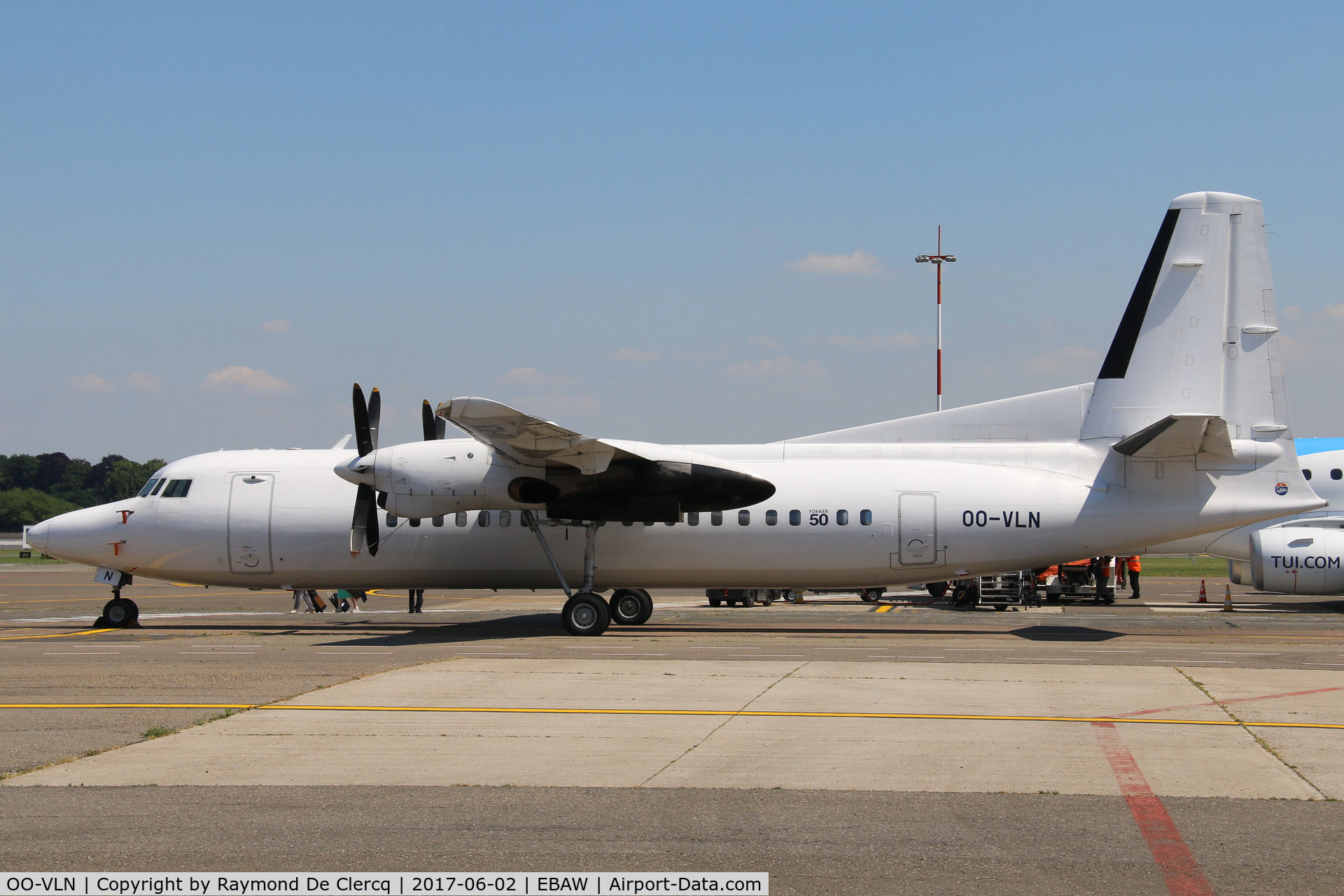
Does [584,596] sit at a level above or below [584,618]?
above

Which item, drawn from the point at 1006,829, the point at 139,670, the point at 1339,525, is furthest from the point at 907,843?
the point at 1339,525

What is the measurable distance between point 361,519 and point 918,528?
431 inches

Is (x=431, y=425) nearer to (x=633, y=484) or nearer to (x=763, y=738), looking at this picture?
(x=633, y=484)

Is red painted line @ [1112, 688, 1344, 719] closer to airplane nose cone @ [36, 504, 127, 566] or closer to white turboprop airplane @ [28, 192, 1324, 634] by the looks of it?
white turboprop airplane @ [28, 192, 1324, 634]

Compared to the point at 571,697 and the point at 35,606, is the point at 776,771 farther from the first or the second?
the point at 35,606

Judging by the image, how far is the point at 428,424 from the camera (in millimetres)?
22297

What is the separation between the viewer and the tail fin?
66.1ft

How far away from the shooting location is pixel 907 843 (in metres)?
6.74

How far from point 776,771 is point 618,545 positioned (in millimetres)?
13017

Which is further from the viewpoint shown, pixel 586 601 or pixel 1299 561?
pixel 1299 561

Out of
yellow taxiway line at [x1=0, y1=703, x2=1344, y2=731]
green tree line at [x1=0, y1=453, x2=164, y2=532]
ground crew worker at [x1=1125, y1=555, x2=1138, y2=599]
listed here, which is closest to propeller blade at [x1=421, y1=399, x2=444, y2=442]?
yellow taxiway line at [x1=0, y1=703, x2=1344, y2=731]

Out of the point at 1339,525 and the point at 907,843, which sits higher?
the point at 1339,525

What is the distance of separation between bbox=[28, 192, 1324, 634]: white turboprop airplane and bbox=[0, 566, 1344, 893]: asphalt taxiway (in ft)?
8.67

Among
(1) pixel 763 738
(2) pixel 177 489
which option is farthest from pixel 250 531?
(1) pixel 763 738
